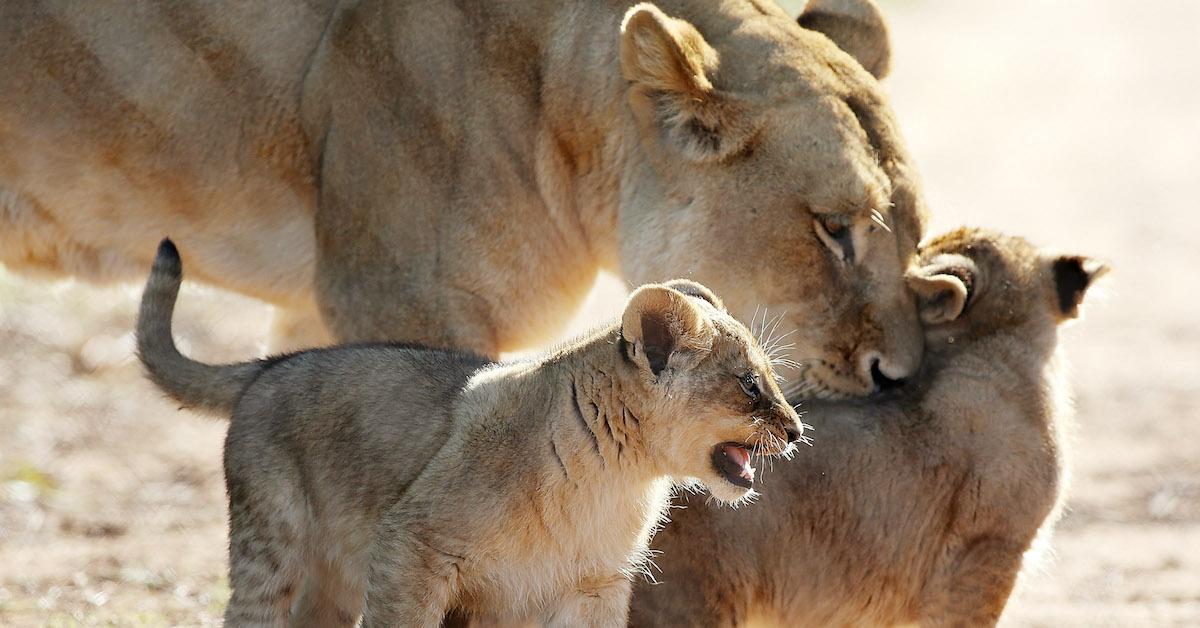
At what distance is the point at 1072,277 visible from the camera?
18.8 feet

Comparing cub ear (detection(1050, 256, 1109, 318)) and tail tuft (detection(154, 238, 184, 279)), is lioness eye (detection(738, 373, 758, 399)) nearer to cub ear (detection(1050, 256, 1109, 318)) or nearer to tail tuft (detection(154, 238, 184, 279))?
cub ear (detection(1050, 256, 1109, 318))

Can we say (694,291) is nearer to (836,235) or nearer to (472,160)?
(836,235)

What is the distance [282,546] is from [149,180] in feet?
5.47

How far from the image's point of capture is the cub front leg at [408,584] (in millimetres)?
4348

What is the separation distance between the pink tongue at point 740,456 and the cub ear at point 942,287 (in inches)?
52.6

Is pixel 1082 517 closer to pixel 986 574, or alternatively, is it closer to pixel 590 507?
pixel 986 574

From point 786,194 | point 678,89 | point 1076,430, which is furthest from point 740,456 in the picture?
point 1076,430

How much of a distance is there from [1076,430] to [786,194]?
4.86 ft

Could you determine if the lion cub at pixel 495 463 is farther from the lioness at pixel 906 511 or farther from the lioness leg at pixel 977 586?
the lioness leg at pixel 977 586

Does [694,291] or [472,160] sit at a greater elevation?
[694,291]

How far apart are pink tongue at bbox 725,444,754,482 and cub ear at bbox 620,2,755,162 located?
143cm

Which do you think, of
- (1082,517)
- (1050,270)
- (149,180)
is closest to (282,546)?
(149,180)

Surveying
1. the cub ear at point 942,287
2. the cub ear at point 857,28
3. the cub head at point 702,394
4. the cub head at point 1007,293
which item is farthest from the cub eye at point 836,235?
the cub head at point 702,394

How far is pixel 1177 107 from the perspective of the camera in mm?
20547
